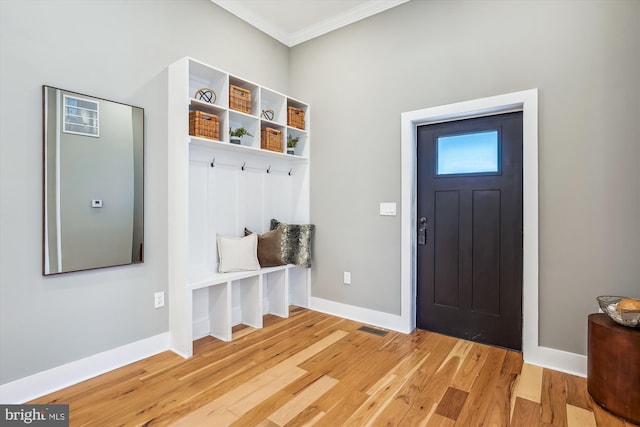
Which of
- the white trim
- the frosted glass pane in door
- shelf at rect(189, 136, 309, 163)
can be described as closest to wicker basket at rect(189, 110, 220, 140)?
shelf at rect(189, 136, 309, 163)

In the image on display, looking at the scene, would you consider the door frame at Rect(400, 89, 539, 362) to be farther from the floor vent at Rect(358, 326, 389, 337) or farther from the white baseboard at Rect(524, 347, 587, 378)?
the floor vent at Rect(358, 326, 389, 337)

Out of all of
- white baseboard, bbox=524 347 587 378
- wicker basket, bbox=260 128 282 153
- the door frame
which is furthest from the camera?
wicker basket, bbox=260 128 282 153

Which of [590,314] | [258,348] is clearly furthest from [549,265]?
[258,348]

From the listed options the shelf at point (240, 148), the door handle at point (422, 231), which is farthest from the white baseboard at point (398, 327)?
the shelf at point (240, 148)

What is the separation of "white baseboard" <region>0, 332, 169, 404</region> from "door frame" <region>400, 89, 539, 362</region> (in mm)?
2154

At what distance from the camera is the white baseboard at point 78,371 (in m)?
1.94

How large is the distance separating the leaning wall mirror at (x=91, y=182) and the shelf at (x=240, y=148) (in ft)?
1.39

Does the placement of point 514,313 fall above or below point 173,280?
below

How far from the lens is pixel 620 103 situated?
2154mm

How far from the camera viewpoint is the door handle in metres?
3.07

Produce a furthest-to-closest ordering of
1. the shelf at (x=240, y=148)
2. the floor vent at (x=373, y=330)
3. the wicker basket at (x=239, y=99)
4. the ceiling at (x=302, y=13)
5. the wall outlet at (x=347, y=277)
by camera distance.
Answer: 1. the wall outlet at (x=347, y=277)
2. the ceiling at (x=302, y=13)
3. the floor vent at (x=373, y=330)
4. the wicker basket at (x=239, y=99)
5. the shelf at (x=240, y=148)

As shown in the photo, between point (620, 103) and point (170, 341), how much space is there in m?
3.67

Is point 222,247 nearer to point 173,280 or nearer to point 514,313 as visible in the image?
point 173,280

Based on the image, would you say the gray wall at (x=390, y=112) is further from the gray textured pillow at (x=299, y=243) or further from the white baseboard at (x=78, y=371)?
the gray textured pillow at (x=299, y=243)
